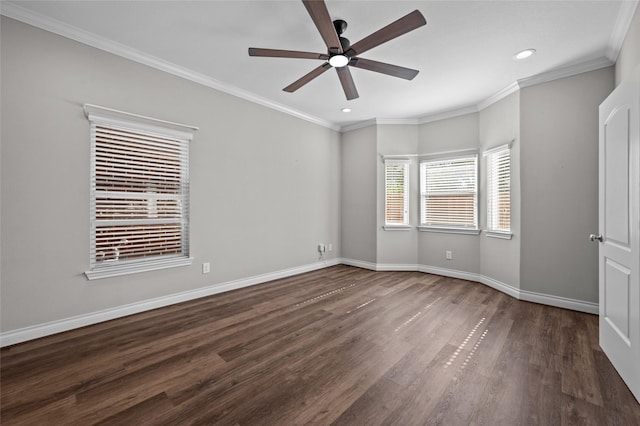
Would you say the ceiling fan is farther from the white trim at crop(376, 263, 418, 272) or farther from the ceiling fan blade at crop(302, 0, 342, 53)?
the white trim at crop(376, 263, 418, 272)

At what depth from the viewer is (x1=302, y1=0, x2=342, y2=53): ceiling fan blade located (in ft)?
5.78

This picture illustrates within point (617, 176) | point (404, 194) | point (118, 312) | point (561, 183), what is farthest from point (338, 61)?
point (118, 312)

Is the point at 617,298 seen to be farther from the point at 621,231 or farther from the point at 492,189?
the point at 492,189

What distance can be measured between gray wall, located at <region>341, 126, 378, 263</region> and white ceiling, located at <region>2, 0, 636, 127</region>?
163 cm

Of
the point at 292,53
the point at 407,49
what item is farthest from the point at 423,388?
the point at 407,49

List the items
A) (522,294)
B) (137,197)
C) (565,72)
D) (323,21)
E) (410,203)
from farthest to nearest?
(410,203) < (522,294) < (565,72) < (137,197) < (323,21)

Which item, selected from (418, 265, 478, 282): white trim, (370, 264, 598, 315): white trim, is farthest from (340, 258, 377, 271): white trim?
(370, 264, 598, 315): white trim

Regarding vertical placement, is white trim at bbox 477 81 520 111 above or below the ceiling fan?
above

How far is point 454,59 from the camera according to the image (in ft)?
10.1

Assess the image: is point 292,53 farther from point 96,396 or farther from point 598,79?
point 598,79

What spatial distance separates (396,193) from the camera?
514 cm

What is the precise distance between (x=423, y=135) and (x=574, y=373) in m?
3.99

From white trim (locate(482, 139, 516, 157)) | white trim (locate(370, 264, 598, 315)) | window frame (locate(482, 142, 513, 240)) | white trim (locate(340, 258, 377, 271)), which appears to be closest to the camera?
white trim (locate(370, 264, 598, 315))

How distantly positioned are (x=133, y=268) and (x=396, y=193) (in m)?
4.20
